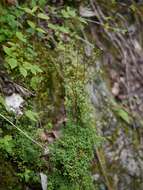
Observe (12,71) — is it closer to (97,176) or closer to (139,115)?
(97,176)

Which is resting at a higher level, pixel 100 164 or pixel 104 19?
pixel 104 19

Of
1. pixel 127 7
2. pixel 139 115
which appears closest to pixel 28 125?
pixel 139 115

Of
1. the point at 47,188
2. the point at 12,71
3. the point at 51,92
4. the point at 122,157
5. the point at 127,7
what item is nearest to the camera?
the point at 47,188

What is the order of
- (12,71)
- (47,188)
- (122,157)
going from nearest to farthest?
(47,188), (12,71), (122,157)

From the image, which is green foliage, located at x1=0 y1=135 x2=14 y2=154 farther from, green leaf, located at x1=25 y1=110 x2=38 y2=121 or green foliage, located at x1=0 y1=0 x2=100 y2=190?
green leaf, located at x1=25 y1=110 x2=38 y2=121

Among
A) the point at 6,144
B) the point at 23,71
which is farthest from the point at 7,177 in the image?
the point at 23,71

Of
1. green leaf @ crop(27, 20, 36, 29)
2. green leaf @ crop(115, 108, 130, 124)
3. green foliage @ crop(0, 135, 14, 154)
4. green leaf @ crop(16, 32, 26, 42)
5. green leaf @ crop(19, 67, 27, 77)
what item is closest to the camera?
green foliage @ crop(0, 135, 14, 154)

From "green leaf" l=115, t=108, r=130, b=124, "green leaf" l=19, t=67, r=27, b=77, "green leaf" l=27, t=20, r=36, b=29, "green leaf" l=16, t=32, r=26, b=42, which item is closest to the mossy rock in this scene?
"green leaf" l=19, t=67, r=27, b=77

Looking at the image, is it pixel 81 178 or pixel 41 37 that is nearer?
pixel 81 178

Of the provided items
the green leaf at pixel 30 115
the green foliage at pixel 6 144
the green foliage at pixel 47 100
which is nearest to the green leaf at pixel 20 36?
the green foliage at pixel 47 100

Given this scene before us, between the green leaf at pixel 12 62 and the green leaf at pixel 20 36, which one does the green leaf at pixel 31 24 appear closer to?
the green leaf at pixel 20 36

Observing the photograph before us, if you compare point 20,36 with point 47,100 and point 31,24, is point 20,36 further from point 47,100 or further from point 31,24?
point 47,100

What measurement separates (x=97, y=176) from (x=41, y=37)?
111cm

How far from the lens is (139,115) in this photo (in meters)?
3.99
